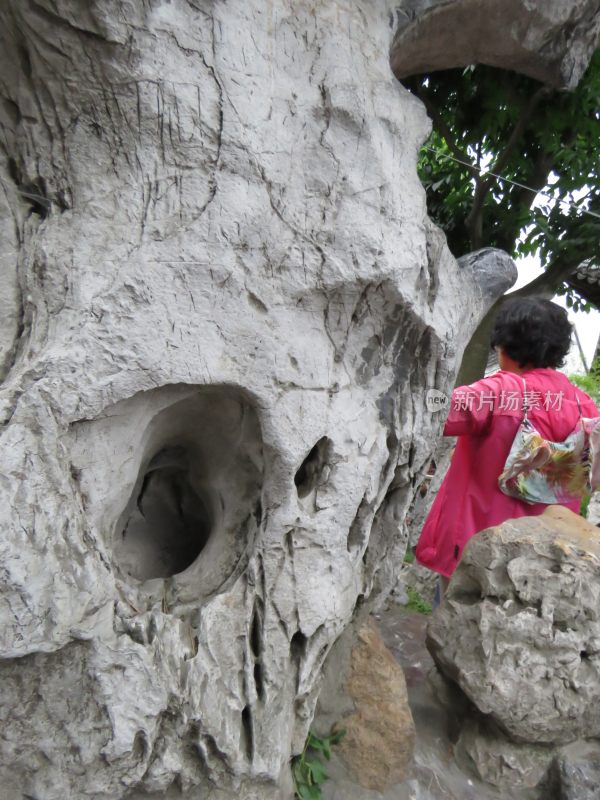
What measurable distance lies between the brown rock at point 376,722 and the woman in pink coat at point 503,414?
46 centimetres

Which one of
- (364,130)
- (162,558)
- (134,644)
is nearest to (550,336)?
(364,130)

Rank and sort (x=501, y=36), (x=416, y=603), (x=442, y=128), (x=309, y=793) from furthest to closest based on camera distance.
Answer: (x=416, y=603) → (x=442, y=128) → (x=501, y=36) → (x=309, y=793)

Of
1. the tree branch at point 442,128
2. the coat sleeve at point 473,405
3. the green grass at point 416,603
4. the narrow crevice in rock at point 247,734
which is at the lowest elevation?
the green grass at point 416,603

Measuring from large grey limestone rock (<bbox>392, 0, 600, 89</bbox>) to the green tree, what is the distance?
331 mm

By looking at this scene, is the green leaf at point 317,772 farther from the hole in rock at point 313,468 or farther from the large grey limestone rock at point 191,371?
the hole in rock at point 313,468

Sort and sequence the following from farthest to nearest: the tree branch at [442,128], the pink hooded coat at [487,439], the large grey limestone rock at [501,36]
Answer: the tree branch at [442,128] < the large grey limestone rock at [501,36] < the pink hooded coat at [487,439]

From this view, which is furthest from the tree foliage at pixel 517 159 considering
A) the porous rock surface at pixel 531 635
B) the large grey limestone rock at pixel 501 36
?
the porous rock surface at pixel 531 635

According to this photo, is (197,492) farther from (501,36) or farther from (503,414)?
(501,36)

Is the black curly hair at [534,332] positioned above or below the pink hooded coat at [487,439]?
above

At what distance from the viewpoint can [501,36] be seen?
7.49ft

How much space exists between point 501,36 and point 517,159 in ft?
3.63

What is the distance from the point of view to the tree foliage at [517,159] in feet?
9.63

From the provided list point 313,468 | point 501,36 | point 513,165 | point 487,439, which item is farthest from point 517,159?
point 313,468

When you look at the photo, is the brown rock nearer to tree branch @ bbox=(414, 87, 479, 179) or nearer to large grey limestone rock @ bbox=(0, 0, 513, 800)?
large grey limestone rock @ bbox=(0, 0, 513, 800)
